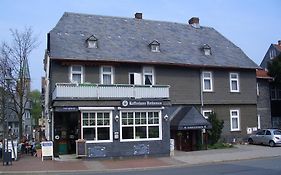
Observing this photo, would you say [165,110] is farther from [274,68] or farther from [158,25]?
[274,68]

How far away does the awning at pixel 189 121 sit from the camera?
3105 centimetres

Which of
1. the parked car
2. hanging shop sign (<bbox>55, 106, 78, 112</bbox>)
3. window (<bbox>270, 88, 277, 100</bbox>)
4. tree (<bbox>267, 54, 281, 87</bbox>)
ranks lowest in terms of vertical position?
the parked car

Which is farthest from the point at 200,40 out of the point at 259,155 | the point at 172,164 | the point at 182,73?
the point at 172,164

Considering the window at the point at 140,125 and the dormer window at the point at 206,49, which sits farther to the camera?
the dormer window at the point at 206,49

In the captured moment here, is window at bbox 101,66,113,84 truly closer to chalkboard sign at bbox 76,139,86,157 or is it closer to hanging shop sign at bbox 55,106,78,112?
hanging shop sign at bbox 55,106,78,112

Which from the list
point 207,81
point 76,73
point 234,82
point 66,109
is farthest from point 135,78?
point 234,82

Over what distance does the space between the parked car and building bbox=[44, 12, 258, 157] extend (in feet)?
5.55

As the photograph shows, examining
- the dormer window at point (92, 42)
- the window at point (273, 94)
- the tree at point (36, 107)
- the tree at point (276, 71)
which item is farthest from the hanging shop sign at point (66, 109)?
the tree at point (36, 107)

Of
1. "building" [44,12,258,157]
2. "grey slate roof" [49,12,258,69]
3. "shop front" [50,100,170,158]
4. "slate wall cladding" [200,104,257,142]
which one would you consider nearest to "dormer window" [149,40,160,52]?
"building" [44,12,258,157]

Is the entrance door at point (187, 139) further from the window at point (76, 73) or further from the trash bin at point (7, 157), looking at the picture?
the trash bin at point (7, 157)

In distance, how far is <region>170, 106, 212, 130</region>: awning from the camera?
31.0m

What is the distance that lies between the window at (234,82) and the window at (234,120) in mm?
2042

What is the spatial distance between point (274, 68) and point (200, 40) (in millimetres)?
10686

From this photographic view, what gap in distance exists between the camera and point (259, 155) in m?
27.0
